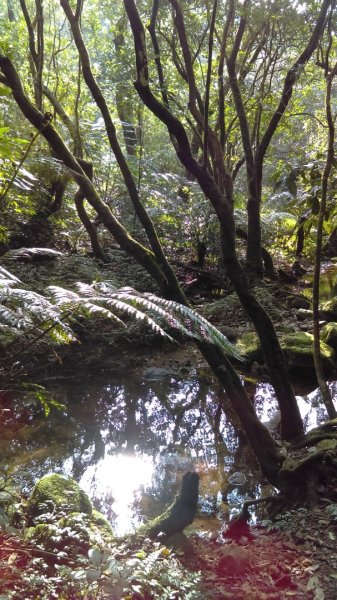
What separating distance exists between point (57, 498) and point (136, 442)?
2.12 meters

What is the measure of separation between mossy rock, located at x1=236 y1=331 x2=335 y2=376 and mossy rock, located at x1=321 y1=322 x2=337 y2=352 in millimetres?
198

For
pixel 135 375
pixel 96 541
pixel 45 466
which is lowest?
pixel 96 541

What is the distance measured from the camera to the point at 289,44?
6.89 m

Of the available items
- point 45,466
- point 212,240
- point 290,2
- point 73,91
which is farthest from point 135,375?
point 73,91

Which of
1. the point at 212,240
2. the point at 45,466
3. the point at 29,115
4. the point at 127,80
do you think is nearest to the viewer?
the point at 29,115

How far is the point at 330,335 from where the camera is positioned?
657cm

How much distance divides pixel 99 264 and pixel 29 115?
498 cm

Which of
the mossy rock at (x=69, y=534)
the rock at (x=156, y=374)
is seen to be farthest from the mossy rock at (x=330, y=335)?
the mossy rock at (x=69, y=534)

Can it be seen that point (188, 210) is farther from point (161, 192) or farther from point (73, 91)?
point (73, 91)

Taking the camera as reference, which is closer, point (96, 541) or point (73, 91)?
point (96, 541)

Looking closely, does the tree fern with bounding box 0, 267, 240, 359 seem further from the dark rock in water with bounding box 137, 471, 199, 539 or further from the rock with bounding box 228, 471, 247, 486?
the rock with bounding box 228, 471, 247, 486

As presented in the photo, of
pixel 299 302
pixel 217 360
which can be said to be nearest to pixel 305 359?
pixel 299 302

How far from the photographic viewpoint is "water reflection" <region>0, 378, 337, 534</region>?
394 centimetres

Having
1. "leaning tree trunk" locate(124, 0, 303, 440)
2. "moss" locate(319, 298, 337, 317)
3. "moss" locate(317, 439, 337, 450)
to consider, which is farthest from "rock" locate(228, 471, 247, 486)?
"moss" locate(319, 298, 337, 317)
